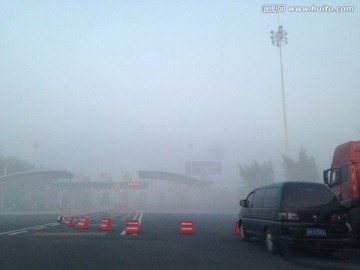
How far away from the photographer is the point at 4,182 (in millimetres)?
54844

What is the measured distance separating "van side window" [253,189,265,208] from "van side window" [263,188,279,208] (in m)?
0.36

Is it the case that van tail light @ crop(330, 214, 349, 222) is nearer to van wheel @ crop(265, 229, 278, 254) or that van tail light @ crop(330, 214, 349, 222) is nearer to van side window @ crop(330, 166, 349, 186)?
van wheel @ crop(265, 229, 278, 254)

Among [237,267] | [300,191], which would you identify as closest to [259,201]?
[300,191]

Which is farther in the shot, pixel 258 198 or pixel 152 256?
pixel 258 198

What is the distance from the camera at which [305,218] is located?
9.79 m

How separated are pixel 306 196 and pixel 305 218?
59cm

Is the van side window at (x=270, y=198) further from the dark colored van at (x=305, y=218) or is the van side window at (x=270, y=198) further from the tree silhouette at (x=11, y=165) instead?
the tree silhouette at (x=11, y=165)

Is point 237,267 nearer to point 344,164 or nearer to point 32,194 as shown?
point 344,164

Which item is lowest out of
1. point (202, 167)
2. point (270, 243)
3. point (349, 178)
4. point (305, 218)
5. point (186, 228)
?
point (270, 243)


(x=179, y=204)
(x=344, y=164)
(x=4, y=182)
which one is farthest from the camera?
(x=179, y=204)

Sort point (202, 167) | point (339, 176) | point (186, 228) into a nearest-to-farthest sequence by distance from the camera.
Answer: point (339, 176), point (186, 228), point (202, 167)

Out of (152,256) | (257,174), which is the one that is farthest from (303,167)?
(152,256)

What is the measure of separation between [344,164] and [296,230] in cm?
467

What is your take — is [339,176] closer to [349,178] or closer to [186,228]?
[349,178]
